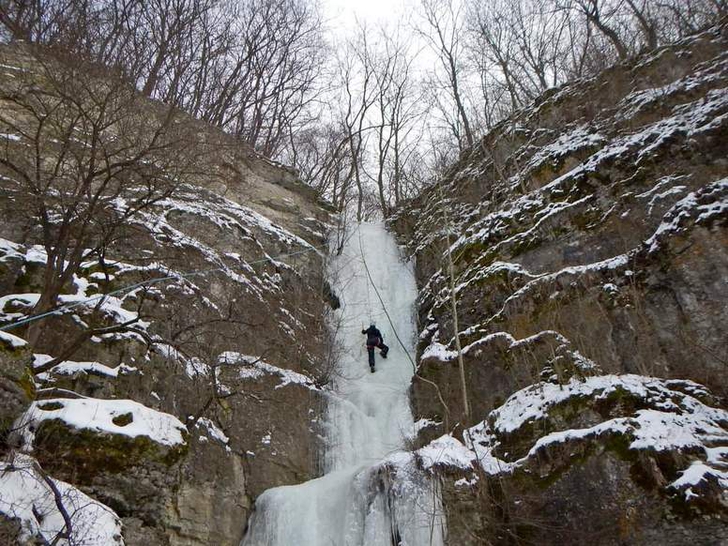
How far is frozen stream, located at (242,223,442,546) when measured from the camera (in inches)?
235

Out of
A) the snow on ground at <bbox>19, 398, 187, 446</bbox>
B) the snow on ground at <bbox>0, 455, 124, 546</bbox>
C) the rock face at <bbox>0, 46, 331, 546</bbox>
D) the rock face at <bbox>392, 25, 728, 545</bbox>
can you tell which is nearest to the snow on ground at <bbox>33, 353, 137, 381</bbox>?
the rock face at <bbox>0, 46, 331, 546</bbox>

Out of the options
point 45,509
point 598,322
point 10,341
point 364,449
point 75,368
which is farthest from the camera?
point 364,449

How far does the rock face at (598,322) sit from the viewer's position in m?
5.36

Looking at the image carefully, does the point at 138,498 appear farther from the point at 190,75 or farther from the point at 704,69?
the point at 704,69

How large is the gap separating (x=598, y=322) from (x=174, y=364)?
5.21 metres

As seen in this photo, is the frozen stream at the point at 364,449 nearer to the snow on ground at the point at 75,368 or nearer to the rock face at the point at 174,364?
the rock face at the point at 174,364

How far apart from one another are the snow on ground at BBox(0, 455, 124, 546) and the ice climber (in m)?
6.17

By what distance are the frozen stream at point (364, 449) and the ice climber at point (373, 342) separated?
18 cm

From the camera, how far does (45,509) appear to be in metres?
3.87

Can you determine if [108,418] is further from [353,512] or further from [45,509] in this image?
[353,512]

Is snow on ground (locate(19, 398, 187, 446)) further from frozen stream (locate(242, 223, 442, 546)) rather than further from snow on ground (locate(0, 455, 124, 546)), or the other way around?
frozen stream (locate(242, 223, 442, 546))

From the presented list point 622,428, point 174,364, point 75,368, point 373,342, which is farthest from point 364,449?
point 75,368

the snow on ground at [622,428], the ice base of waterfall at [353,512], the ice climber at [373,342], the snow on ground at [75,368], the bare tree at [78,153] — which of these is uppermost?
the bare tree at [78,153]

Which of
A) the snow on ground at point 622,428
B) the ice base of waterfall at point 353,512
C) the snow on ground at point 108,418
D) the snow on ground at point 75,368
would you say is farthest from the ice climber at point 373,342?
the snow on ground at point 108,418
